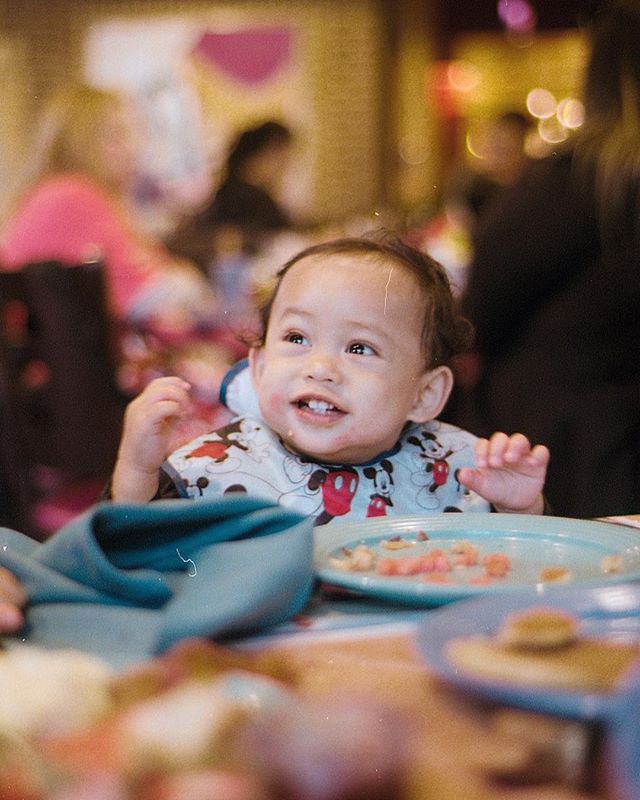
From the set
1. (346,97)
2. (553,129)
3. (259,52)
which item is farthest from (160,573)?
(346,97)

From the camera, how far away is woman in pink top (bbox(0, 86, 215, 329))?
2266 millimetres

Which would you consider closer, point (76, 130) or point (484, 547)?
point (484, 547)

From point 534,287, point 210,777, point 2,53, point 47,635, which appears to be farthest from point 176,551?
point 534,287

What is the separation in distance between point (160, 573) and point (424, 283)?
0.79ft

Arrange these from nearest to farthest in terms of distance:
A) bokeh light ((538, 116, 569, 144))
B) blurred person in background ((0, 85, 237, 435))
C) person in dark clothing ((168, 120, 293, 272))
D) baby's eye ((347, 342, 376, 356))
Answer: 1. baby's eye ((347, 342, 376, 356))
2. bokeh light ((538, 116, 569, 144))
3. blurred person in background ((0, 85, 237, 435))
4. person in dark clothing ((168, 120, 293, 272))

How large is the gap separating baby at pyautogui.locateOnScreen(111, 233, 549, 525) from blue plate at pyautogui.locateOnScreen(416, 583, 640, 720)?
0.21 meters

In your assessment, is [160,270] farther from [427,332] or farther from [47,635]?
[47,635]

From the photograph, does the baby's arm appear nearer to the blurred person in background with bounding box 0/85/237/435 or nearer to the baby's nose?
the baby's nose

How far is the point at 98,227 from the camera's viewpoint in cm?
238

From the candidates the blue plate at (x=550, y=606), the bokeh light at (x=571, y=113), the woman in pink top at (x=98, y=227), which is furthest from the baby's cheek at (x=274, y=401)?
the woman in pink top at (x=98, y=227)

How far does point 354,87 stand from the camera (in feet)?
20.9

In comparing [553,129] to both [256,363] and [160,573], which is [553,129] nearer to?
[256,363]

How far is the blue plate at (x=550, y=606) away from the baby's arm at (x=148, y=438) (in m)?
0.25

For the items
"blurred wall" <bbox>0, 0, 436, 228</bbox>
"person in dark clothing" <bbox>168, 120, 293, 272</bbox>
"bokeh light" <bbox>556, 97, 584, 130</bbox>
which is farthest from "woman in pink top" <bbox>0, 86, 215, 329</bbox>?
"blurred wall" <bbox>0, 0, 436, 228</bbox>
